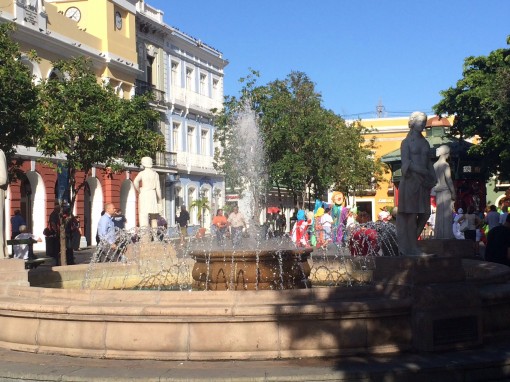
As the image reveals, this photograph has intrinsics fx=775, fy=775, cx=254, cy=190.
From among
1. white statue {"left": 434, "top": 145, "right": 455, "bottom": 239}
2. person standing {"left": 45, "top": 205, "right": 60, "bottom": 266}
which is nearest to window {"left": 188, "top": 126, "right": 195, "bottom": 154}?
person standing {"left": 45, "top": 205, "right": 60, "bottom": 266}

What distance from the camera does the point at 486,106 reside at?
30.5 metres

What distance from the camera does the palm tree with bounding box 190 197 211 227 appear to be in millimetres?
46188

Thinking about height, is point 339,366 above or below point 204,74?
below

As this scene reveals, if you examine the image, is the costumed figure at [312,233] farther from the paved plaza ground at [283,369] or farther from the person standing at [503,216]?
the paved plaza ground at [283,369]

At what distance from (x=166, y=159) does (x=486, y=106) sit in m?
18.5

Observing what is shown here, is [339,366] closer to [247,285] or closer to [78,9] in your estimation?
[247,285]

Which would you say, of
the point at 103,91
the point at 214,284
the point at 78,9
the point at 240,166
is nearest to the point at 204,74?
the point at 240,166

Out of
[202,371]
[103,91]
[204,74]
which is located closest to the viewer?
[202,371]

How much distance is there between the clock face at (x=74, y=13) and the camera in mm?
36062

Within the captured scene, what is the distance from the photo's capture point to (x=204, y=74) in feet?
164

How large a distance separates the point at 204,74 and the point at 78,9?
1479 cm

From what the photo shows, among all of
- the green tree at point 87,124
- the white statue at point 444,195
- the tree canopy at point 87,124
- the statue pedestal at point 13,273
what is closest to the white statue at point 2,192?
the statue pedestal at point 13,273

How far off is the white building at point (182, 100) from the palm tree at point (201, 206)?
0.44 meters

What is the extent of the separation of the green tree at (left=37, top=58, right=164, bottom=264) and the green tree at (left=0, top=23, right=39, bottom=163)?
1536mm
